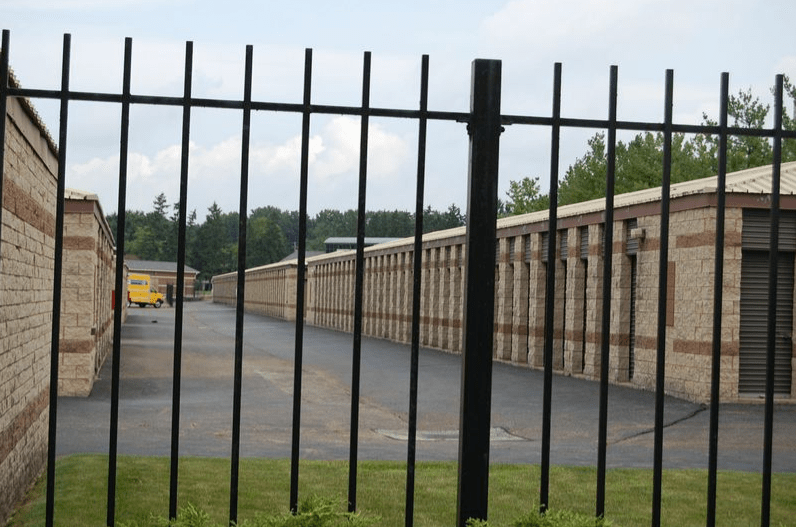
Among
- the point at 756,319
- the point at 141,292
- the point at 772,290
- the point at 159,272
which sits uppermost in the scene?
the point at 159,272

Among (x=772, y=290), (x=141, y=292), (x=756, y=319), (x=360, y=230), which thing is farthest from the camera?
(x=141, y=292)

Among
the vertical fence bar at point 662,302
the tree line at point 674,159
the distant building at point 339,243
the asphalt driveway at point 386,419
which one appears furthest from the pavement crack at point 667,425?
the distant building at point 339,243

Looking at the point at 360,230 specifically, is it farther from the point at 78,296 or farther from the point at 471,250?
the point at 78,296

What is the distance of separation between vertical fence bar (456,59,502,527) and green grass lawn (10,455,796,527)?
3260 mm

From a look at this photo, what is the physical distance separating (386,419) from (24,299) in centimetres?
860

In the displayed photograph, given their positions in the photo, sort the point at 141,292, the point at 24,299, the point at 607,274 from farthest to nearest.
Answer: the point at 141,292 → the point at 24,299 → the point at 607,274

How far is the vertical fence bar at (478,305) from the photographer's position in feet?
16.5

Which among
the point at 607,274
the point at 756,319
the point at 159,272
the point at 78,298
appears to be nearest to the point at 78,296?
the point at 78,298

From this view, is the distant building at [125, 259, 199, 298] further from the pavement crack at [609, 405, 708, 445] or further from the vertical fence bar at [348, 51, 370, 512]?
the vertical fence bar at [348, 51, 370, 512]

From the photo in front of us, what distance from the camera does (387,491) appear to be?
32.7 feet

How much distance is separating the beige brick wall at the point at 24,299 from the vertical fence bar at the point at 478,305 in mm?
3794

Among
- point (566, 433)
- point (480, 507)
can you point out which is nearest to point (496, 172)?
point (480, 507)

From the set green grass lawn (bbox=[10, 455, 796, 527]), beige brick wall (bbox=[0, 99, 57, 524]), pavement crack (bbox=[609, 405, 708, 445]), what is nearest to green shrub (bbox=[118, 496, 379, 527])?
beige brick wall (bbox=[0, 99, 57, 524])

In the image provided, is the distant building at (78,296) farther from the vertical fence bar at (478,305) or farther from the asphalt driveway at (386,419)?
the vertical fence bar at (478,305)
